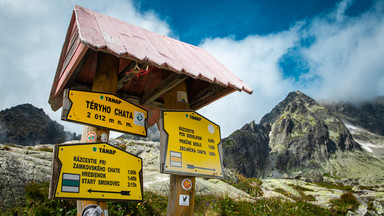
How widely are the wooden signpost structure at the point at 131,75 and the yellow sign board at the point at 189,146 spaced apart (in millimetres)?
36

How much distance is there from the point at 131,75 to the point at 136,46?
0.82 meters

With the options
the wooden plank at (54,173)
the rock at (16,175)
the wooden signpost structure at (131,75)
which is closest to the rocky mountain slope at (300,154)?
the rock at (16,175)

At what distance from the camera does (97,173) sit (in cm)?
343

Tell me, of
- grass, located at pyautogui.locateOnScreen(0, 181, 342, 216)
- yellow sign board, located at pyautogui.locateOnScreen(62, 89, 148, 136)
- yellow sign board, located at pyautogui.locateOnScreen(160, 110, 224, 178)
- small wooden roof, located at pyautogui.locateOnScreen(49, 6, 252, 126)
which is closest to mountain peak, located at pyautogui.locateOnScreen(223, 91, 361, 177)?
grass, located at pyautogui.locateOnScreen(0, 181, 342, 216)

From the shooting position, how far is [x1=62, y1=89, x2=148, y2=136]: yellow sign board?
3.64m

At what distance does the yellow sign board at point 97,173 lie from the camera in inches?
124

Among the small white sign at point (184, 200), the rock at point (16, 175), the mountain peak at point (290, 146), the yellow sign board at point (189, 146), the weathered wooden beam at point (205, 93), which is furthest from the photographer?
the mountain peak at point (290, 146)

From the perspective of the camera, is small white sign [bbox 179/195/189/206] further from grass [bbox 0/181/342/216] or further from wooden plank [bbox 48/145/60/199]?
grass [bbox 0/181/342/216]

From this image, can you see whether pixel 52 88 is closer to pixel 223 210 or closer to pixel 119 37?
pixel 119 37

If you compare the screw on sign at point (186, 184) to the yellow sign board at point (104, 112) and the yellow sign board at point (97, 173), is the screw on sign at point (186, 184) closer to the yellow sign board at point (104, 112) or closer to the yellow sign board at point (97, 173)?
the yellow sign board at point (97, 173)

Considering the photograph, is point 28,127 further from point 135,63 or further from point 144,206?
point 135,63

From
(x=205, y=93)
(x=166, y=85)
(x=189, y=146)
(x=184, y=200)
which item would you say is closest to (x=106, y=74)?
(x=166, y=85)

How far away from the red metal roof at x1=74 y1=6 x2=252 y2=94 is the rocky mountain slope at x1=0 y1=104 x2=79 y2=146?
14268 centimetres

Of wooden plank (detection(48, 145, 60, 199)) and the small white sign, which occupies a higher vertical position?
wooden plank (detection(48, 145, 60, 199))
